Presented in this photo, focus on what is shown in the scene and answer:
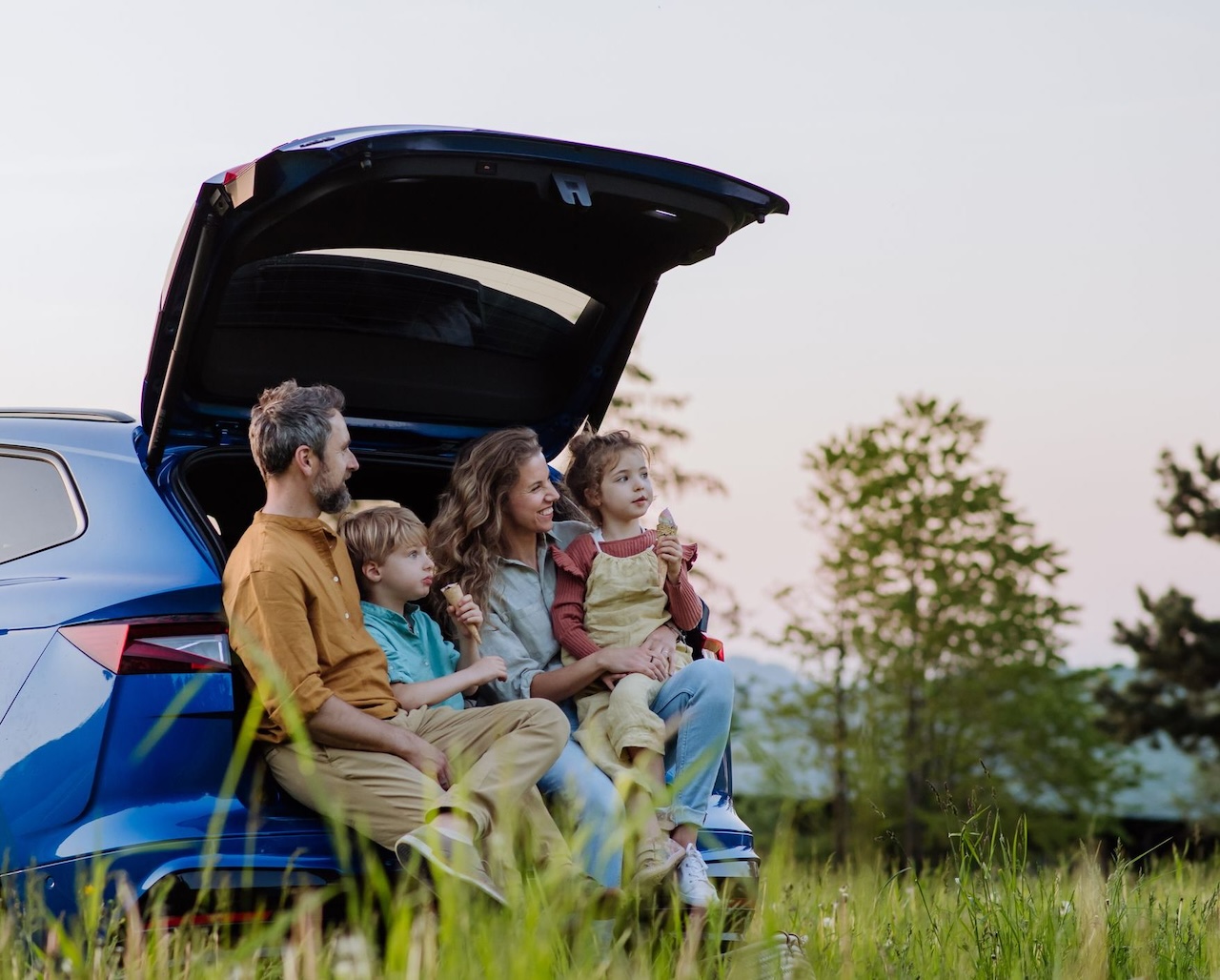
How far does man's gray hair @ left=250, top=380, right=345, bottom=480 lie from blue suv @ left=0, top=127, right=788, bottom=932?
0.79 feet

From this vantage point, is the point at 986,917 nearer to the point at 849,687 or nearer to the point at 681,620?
the point at 681,620

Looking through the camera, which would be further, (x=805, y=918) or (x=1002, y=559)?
(x=1002, y=559)

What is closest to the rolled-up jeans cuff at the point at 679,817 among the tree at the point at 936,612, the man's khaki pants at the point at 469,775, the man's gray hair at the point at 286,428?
the man's khaki pants at the point at 469,775

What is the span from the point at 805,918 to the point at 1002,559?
2047 centimetres

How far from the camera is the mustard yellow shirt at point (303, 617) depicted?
335 centimetres

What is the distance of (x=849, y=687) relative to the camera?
23250 mm

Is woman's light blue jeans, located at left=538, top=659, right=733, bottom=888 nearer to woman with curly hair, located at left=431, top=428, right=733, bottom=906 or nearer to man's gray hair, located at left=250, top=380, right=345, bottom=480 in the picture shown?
woman with curly hair, located at left=431, top=428, right=733, bottom=906

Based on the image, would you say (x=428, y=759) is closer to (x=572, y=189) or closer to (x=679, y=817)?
(x=679, y=817)

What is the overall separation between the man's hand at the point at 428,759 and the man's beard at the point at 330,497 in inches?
25.8

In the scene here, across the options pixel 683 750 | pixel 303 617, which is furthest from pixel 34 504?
pixel 683 750

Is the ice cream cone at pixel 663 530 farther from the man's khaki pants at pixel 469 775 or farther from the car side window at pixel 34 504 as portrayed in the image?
the car side window at pixel 34 504

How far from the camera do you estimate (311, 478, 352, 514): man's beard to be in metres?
3.71

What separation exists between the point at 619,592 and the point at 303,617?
1162 mm

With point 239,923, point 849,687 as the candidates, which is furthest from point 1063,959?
point 849,687
